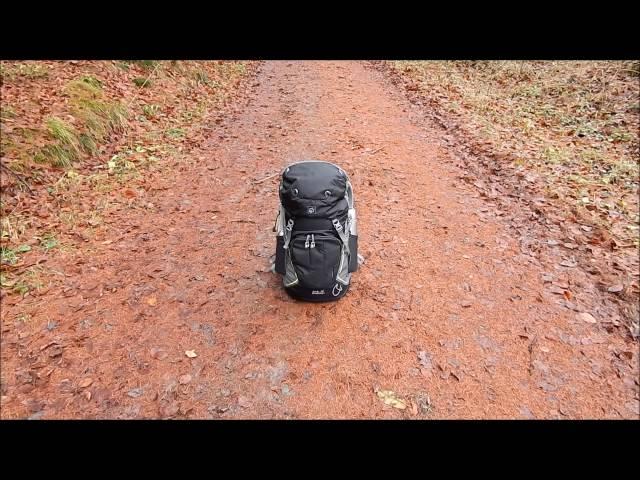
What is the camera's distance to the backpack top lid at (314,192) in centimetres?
400

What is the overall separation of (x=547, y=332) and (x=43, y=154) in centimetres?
781

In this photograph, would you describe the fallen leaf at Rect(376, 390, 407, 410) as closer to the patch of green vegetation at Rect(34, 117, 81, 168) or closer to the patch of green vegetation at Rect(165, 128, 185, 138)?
the patch of green vegetation at Rect(34, 117, 81, 168)

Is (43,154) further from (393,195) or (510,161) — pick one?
(510,161)

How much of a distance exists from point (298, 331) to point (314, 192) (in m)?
1.64

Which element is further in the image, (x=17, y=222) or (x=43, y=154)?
(x=43, y=154)

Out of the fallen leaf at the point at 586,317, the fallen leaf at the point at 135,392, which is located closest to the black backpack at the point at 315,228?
the fallen leaf at the point at 135,392

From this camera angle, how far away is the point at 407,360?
4172 millimetres

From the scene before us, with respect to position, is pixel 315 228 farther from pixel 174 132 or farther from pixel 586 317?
pixel 174 132

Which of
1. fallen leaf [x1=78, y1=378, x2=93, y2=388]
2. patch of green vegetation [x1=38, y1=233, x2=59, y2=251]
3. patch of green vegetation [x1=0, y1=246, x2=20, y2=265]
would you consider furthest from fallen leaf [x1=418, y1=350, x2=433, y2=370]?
patch of green vegetation [x1=0, y1=246, x2=20, y2=265]

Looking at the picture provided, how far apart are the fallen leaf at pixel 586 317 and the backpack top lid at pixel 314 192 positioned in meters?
3.20

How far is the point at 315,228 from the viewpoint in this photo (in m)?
4.08

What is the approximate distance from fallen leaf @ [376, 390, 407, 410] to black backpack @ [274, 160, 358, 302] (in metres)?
1.24

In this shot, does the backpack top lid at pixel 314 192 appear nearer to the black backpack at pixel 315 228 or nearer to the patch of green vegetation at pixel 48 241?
the black backpack at pixel 315 228

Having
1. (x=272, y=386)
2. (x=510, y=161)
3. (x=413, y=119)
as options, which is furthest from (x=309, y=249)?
(x=413, y=119)
